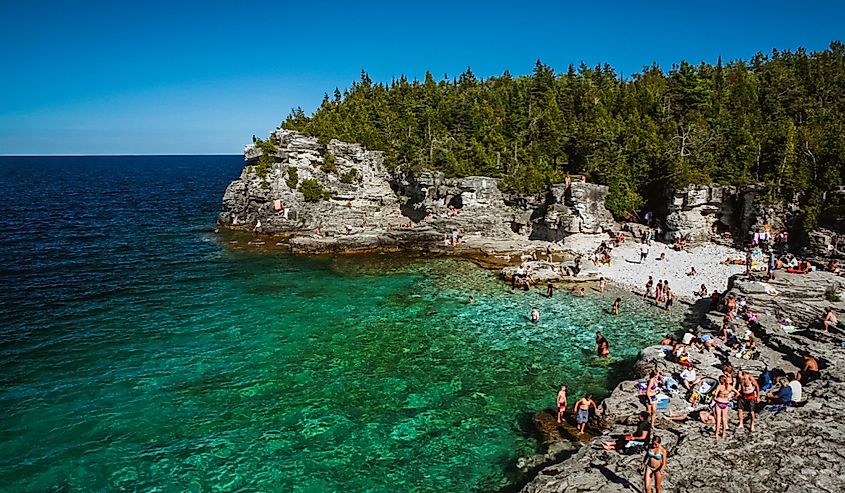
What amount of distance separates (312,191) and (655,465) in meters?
52.5

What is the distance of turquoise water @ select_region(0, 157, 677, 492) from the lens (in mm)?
17609

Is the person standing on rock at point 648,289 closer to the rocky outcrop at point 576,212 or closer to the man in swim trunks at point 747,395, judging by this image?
the rocky outcrop at point 576,212

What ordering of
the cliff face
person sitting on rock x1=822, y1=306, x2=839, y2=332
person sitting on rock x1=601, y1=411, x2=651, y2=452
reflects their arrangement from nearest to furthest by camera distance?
person sitting on rock x1=601, y1=411, x2=651, y2=452 → person sitting on rock x1=822, y1=306, x2=839, y2=332 → the cliff face

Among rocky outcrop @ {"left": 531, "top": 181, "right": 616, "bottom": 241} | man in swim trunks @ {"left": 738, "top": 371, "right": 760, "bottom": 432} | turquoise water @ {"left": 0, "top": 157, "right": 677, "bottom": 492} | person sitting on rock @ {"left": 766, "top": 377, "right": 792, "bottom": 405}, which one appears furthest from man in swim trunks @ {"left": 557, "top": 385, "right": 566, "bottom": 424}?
rocky outcrop @ {"left": 531, "top": 181, "right": 616, "bottom": 241}

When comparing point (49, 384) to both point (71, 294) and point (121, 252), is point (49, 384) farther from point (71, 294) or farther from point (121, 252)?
point (121, 252)

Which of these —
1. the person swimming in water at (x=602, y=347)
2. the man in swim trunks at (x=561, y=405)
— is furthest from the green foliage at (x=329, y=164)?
the man in swim trunks at (x=561, y=405)

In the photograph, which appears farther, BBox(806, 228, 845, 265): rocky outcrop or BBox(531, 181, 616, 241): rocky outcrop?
BBox(531, 181, 616, 241): rocky outcrop

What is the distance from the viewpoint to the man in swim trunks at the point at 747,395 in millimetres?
15984

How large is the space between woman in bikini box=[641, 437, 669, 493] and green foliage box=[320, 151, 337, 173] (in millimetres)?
54527

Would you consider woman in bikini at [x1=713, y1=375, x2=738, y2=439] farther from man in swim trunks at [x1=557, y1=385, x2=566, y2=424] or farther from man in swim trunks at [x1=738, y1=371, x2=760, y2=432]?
man in swim trunks at [x1=557, y1=385, x2=566, y2=424]

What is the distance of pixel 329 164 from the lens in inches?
2453

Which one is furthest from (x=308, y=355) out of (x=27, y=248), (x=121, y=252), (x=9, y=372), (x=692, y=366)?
(x=27, y=248)

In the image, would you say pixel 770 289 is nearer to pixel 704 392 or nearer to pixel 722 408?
pixel 704 392

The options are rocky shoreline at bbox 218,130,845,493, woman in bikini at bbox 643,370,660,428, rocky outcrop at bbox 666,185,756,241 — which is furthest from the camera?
rocky outcrop at bbox 666,185,756,241
